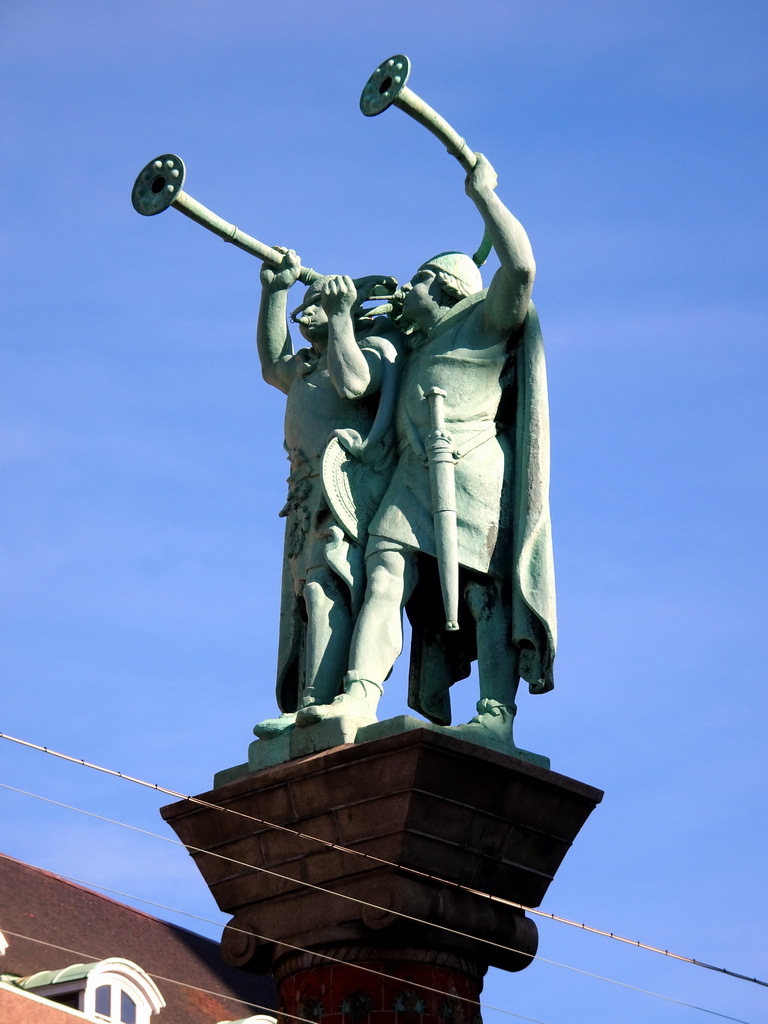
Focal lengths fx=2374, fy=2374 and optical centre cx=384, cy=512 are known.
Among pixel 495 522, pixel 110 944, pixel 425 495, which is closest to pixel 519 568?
pixel 495 522

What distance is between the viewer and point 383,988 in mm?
14969

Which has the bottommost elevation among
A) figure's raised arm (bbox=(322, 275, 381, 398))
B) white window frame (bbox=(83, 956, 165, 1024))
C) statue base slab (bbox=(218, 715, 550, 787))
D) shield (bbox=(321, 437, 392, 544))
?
statue base slab (bbox=(218, 715, 550, 787))

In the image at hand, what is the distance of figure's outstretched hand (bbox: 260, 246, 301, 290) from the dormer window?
8.17 metres

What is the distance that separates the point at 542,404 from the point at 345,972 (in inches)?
172

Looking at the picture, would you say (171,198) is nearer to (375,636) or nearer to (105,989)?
(375,636)

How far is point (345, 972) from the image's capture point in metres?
15.1

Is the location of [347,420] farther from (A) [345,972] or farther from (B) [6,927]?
(B) [6,927]

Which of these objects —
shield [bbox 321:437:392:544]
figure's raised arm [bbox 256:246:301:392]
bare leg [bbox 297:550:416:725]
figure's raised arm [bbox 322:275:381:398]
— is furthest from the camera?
figure's raised arm [bbox 256:246:301:392]

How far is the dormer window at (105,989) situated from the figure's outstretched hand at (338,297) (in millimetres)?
8578

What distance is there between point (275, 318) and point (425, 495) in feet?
7.36

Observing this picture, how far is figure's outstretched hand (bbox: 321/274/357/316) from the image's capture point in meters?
17.1

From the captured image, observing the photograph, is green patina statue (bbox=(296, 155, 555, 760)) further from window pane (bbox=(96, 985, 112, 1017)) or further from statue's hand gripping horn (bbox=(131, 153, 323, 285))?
window pane (bbox=(96, 985, 112, 1017))

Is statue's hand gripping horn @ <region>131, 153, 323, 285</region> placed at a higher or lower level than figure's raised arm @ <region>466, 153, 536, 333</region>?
higher

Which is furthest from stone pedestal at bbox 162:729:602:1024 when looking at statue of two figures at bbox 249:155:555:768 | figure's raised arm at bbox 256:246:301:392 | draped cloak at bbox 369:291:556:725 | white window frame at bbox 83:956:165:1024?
white window frame at bbox 83:956:165:1024
